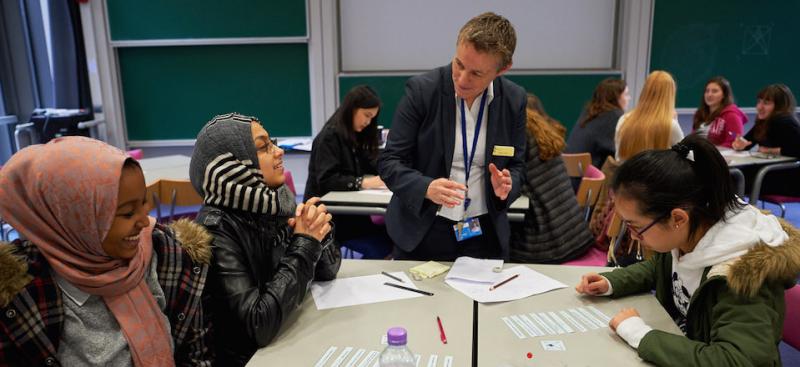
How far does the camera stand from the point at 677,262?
148 cm

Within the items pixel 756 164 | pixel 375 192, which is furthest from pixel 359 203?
pixel 756 164

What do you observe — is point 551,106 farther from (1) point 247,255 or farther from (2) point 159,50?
(1) point 247,255

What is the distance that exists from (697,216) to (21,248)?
5.38 feet

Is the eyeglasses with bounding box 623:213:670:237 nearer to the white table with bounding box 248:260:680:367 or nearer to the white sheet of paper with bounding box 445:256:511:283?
the white table with bounding box 248:260:680:367

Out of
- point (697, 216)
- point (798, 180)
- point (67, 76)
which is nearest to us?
point (697, 216)

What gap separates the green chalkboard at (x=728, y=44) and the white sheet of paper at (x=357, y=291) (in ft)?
17.2

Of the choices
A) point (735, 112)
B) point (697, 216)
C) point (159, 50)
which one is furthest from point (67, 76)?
point (735, 112)

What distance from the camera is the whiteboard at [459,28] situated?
5.86 metres

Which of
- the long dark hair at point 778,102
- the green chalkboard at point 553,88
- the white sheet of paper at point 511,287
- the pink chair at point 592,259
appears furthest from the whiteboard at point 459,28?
the white sheet of paper at point 511,287

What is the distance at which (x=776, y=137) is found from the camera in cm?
475

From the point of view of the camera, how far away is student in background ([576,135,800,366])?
1208 millimetres

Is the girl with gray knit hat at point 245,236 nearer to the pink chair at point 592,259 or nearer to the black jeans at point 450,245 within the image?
the black jeans at point 450,245

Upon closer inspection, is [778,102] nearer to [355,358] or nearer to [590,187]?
[590,187]

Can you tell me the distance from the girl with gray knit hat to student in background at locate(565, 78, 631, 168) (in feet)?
10.9
